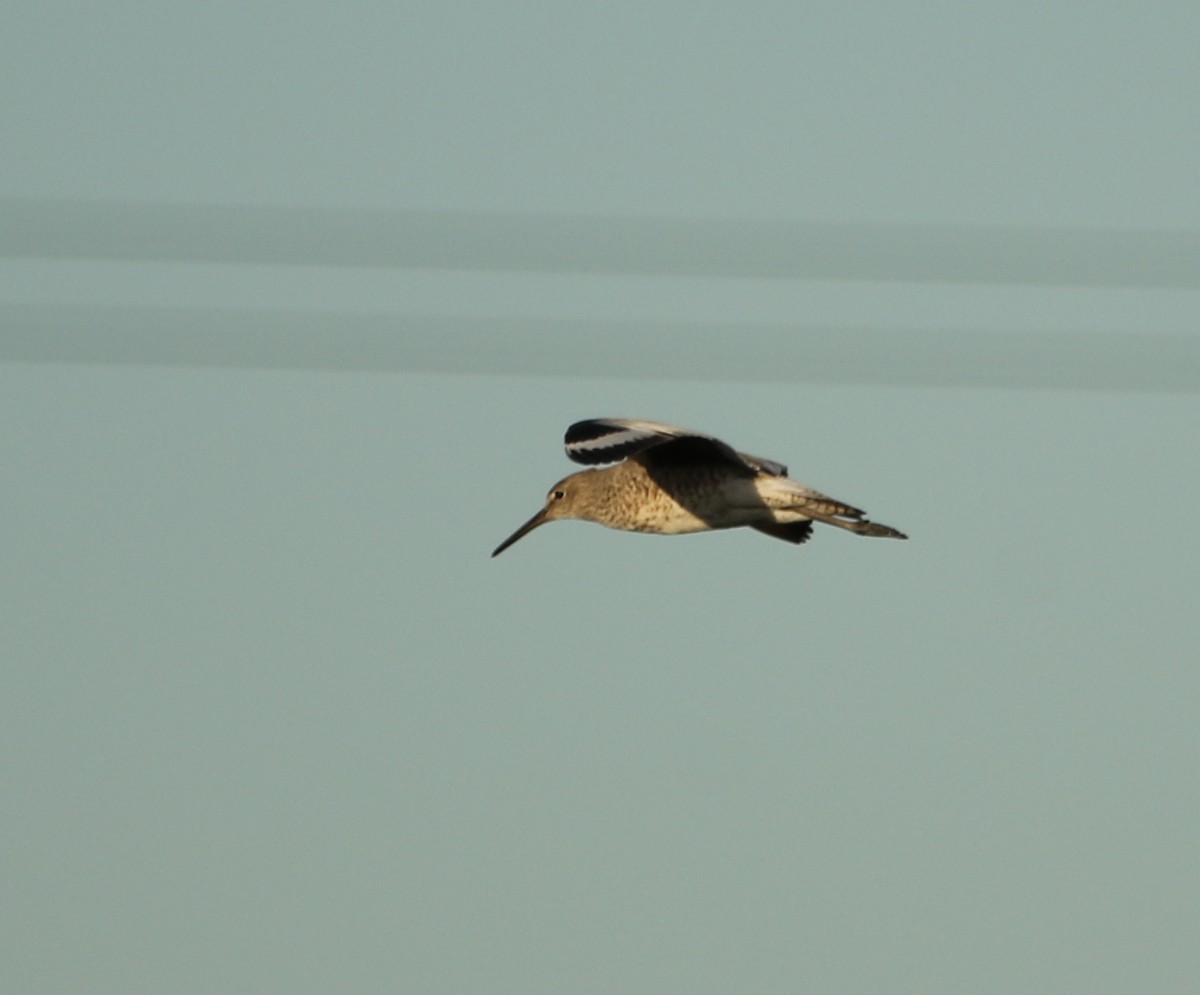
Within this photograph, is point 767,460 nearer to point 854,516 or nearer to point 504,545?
point 854,516

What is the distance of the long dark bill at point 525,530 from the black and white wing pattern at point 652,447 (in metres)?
1.28

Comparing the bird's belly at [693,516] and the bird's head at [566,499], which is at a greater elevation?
the bird's head at [566,499]

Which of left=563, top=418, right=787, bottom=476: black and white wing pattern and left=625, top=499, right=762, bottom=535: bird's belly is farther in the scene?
left=625, top=499, right=762, bottom=535: bird's belly

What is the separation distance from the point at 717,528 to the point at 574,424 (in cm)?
260

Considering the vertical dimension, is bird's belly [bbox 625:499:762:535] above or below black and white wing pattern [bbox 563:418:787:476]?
below

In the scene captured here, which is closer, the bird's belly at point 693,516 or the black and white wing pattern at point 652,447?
the black and white wing pattern at point 652,447

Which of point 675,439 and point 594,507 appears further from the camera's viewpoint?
point 594,507

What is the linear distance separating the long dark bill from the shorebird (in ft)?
4.49

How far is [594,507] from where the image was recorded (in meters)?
34.5

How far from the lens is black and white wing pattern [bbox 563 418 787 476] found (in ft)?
106

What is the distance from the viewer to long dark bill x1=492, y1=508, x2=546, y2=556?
35.8 meters

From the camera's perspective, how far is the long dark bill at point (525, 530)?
35.8 meters

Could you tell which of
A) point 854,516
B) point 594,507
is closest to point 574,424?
point 594,507

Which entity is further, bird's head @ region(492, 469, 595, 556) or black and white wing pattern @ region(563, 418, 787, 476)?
bird's head @ region(492, 469, 595, 556)
